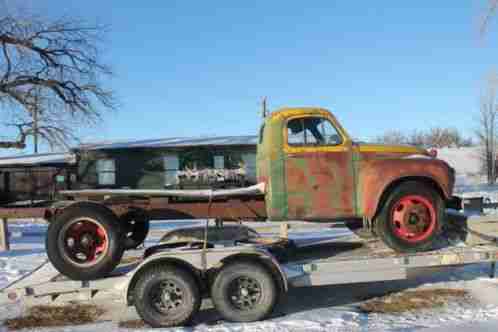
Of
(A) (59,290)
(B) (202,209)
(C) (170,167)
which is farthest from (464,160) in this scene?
(A) (59,290)

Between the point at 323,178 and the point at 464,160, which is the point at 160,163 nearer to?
the point at 323,178

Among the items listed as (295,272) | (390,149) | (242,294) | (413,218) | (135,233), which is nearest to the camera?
(242,294)

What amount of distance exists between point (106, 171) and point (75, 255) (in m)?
17.7

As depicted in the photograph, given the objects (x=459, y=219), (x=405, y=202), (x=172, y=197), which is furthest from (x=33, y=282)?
(x=459, y=219)

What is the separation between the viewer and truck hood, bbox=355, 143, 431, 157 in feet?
18.8

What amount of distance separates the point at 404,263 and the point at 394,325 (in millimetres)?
838

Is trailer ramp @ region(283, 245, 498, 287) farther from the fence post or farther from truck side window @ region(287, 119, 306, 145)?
the fence post

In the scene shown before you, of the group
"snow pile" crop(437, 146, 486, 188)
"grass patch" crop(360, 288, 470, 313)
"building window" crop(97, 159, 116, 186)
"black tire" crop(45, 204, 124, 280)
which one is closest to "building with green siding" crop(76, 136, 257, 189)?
"building window" crop(97, 159, 116, 186)

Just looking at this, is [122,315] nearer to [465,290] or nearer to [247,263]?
[247,263]

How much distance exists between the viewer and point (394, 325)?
4848 millimetres

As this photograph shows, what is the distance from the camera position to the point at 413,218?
18.3ft

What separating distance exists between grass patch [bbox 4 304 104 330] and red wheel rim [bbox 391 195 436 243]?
3.95 m

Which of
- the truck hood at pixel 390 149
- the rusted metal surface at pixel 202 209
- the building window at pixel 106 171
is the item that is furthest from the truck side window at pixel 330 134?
the building window at pixel 106 171

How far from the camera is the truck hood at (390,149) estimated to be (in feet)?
18.8
